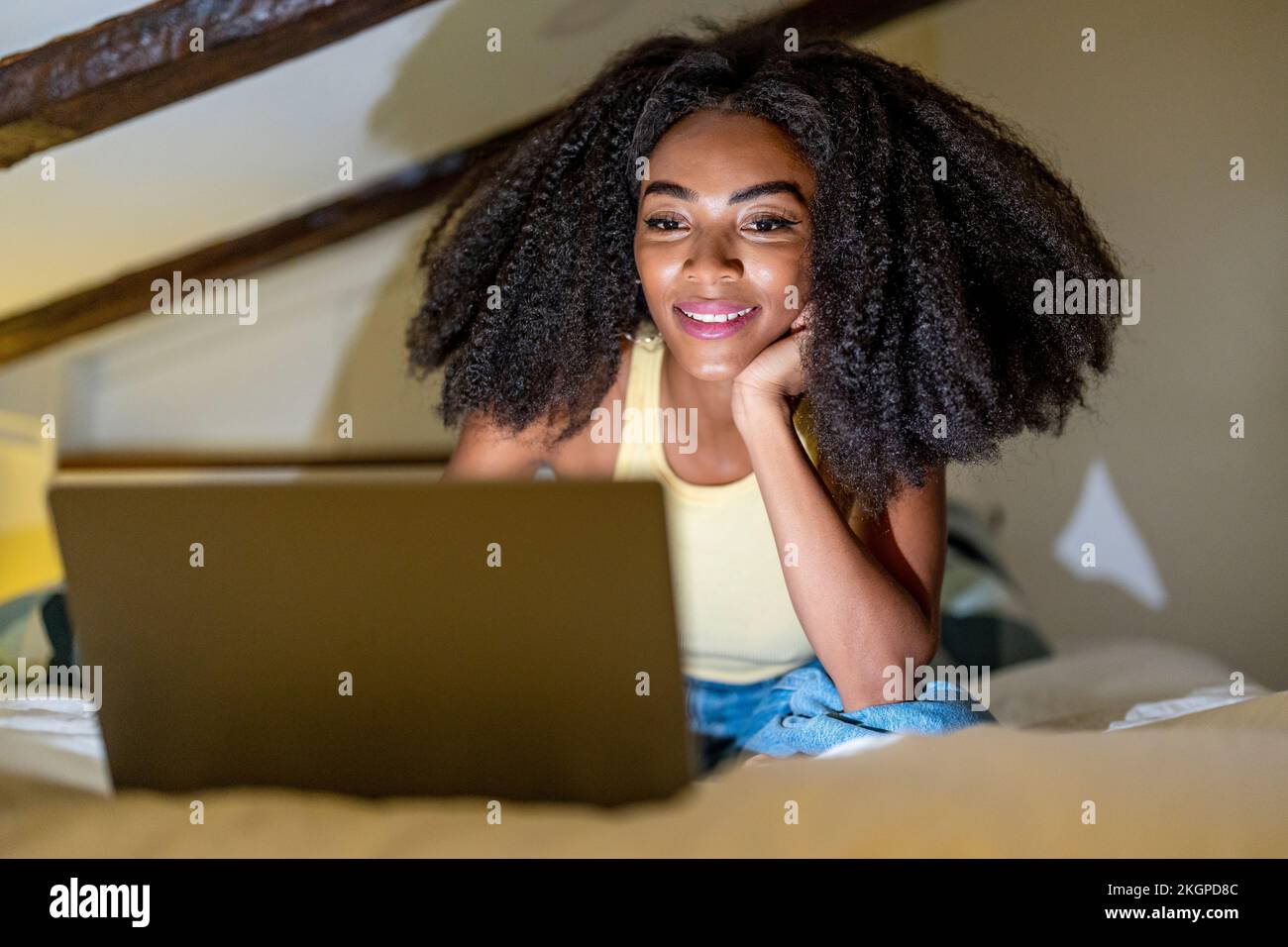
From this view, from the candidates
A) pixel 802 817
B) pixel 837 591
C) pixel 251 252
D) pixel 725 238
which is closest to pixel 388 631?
pixel 802 817

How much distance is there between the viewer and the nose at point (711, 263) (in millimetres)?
1077

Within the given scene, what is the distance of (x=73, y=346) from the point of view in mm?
2057

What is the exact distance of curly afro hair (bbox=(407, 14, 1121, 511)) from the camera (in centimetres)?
111

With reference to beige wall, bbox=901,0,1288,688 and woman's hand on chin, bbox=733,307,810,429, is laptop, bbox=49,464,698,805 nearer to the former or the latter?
woman's hand on chin, bbox=733,307,810,429

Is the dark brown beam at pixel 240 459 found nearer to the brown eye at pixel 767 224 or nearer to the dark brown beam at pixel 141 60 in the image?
the dark brown beam at pixel 141 60

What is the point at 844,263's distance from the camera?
3.62ft

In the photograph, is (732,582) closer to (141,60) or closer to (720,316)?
(720,316)

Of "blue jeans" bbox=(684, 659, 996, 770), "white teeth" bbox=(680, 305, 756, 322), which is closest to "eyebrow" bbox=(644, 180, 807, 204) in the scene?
"white teeth" bbox=(680, 305, 756, 322)

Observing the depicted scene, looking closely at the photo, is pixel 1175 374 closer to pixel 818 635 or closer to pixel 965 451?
pixel 965 451

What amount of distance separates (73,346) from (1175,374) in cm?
196

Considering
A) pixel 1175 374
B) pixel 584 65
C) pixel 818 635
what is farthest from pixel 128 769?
pixel 1175 374

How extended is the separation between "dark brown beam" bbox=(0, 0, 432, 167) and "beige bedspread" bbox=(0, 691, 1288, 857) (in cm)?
88

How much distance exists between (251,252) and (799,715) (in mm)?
1410

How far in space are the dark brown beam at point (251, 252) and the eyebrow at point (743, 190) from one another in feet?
2.58
